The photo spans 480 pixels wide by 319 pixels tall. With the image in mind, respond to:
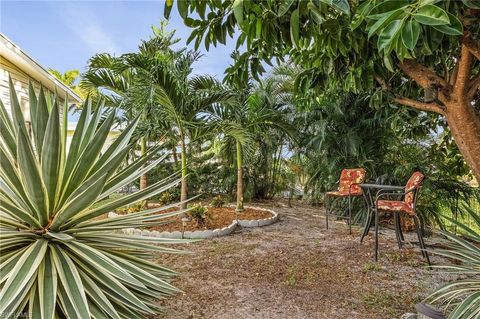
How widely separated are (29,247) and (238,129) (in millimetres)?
3783

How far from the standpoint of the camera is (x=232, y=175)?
8047 millimetres

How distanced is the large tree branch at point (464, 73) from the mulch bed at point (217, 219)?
10.8ft

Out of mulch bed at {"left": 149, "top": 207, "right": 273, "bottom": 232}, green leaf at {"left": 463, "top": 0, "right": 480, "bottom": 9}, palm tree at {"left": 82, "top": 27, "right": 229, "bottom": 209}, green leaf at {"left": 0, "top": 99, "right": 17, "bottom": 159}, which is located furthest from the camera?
mulch bed at {"left": 149, "top": 207, "right": 273, "bottom": 232}

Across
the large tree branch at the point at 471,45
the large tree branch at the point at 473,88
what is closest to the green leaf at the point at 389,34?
the large tree branch at the point at 471,45

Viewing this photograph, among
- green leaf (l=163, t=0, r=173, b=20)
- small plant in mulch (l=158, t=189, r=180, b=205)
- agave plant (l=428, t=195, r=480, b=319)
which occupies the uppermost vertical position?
green leaf (l=163, t=0, r=173, b=20)

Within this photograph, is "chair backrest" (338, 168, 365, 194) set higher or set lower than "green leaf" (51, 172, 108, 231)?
higher

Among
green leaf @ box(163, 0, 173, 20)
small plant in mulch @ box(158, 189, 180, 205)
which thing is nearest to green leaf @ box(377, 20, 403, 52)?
green leaf @ box(163, 0, 173, 20)

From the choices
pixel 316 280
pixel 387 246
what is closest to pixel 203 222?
pixel 316 280

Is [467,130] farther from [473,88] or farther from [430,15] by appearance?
[430,15]

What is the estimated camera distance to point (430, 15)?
96 centimetres

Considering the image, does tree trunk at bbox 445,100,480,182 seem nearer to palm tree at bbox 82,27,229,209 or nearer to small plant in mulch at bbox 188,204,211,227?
palm tree at bbox 82,27,229,209

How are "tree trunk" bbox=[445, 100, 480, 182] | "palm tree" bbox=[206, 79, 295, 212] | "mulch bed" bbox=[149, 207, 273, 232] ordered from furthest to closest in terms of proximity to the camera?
"palm tree" bbox=[206, 79, 295, 212], "mulch bed" bbox=[149, 207, 273, 232], "tree trunk" bbox=[445, 100, 480, 182]

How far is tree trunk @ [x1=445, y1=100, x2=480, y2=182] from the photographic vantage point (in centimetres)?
208

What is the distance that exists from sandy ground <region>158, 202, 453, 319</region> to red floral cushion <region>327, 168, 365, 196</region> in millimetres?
685
